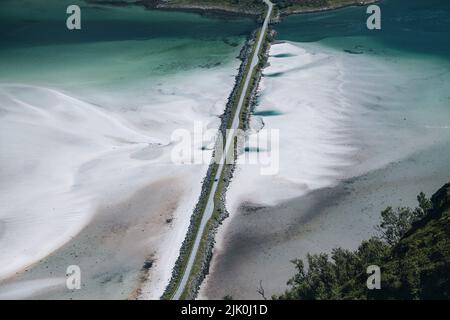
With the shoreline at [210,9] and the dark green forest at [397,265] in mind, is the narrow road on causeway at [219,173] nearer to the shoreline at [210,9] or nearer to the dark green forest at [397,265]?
the dark green forest at [397,265]

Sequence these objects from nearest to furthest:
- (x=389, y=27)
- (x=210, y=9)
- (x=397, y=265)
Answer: (x=397, y=265), (x=389, y=27), (x=210, y=9)

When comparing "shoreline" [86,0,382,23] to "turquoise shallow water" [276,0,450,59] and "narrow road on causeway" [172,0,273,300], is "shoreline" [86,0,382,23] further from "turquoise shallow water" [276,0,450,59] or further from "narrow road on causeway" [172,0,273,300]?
"narrow road on causeway" [172,0,273,300]

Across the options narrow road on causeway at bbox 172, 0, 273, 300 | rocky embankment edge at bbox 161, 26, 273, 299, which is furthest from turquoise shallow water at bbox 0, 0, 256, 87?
rocky embankment edge at bbox 161, 26, 273, 299

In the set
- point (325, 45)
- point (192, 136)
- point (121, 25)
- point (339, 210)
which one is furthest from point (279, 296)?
point (121, 25)

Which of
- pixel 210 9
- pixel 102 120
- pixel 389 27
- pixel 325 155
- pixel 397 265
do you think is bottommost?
pixel 397 265

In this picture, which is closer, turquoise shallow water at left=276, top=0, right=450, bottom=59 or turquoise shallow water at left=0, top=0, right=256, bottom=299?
turquoise shallow water at left=0, top=0, right=256, bottom=299

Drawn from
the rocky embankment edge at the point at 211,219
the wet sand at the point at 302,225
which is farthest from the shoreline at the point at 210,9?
the wet sand at the point at 302,225

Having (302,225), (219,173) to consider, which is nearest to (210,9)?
(219,173)

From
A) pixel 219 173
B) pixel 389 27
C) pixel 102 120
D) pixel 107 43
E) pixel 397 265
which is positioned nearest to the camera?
pixel 397 265

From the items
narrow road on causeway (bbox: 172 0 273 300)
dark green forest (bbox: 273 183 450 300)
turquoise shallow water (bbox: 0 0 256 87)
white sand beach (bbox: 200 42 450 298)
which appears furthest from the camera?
turquoise shallow water (bbox: 0 0 256 87)

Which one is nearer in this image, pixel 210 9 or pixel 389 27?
pixel 389 27

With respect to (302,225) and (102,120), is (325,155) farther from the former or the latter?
(102,120)
